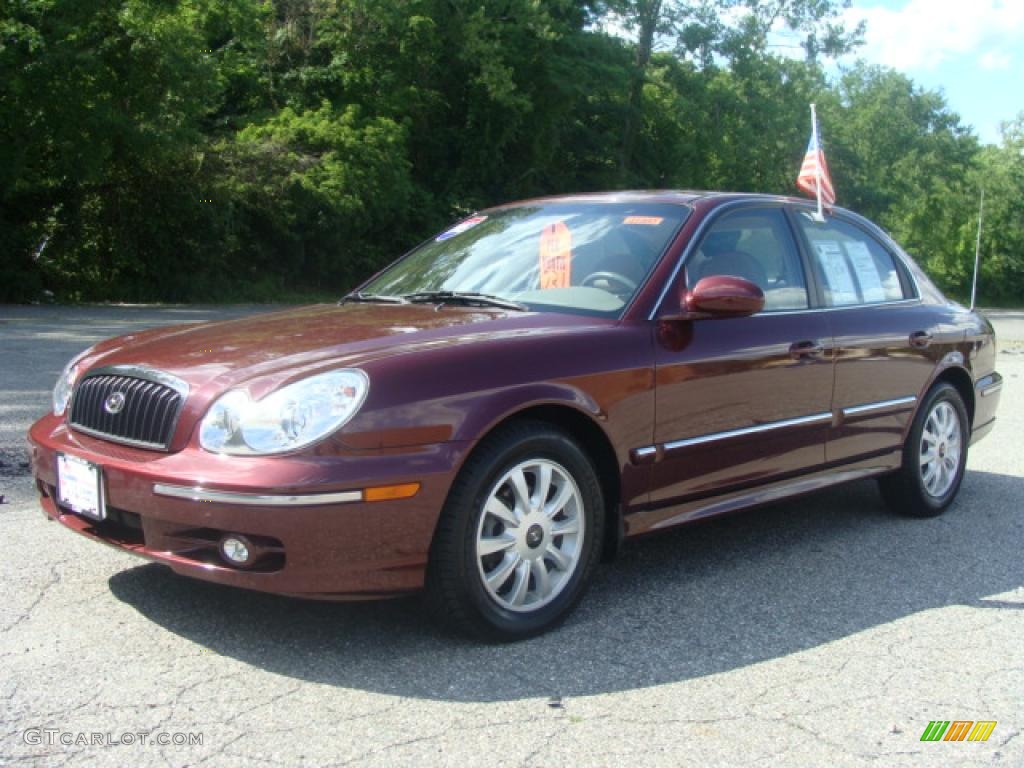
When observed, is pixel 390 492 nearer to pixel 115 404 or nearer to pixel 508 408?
pixel 508 408

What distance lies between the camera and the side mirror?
13.5 feet

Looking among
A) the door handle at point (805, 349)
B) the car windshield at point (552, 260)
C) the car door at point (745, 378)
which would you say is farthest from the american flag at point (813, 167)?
the car windshield at point (552, 260)

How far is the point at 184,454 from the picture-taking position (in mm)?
3348

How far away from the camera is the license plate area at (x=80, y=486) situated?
352cm

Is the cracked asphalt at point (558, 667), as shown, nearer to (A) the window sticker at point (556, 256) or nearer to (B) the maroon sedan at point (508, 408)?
(B) the maroon sedan at point (508, 408)

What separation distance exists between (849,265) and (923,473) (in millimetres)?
1185

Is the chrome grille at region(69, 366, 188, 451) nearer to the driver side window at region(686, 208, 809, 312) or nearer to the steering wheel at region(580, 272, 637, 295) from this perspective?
the steering wheel at region(580, 272, 637, 295)

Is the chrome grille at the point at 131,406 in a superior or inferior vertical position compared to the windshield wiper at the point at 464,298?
inferior

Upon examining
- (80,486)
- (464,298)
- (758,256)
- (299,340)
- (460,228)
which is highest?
(460,228)

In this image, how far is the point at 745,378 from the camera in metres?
4.40

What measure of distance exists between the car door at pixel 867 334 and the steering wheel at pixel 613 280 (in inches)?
47.0

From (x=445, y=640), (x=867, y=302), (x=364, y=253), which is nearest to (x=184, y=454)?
(x=445, y=640)

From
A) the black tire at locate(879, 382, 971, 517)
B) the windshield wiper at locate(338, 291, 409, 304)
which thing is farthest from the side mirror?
the black tire at locate(879, 382, 971, 517)

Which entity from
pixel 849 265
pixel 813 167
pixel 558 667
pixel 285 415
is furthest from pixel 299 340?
pixel 813 167
